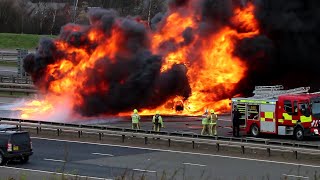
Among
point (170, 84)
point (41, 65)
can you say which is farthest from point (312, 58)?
point (41, 65)

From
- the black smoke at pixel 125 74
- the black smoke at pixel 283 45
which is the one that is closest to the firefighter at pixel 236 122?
the black smoke at pixel 125 74

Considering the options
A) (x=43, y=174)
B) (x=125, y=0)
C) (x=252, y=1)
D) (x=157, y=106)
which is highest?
(x=125, y=0)

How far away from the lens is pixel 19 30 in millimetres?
92500

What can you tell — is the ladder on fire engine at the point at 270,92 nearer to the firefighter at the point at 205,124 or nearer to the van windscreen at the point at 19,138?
the firefighter at the point at 205,124

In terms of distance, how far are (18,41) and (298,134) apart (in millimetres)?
58566

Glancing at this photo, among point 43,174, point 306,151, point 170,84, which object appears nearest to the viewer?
point 43,174

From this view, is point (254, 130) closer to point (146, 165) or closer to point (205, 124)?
point (205, 124)

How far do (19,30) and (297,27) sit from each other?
59.7 metres

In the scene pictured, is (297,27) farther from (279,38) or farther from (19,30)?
(19,30)

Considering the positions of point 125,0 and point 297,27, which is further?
point 125,0

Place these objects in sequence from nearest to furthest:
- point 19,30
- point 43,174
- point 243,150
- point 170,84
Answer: point 43,174
point 243,150
point 170,84
point 19,30

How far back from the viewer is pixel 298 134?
1166 inches

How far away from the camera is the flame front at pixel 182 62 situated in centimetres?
3894

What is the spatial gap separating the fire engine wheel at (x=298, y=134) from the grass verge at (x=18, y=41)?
5441cm
